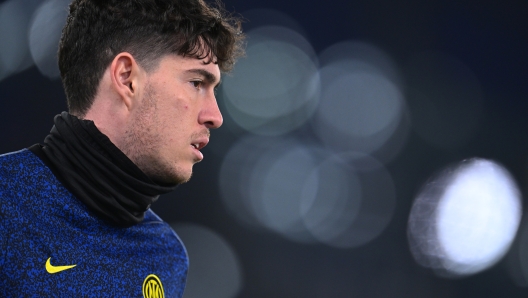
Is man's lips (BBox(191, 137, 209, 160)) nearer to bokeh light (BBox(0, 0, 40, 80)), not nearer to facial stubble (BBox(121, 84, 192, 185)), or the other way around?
facial stubble (BBox(121, 84, 192, 185))

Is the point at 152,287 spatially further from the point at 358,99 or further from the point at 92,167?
the point at 358,99

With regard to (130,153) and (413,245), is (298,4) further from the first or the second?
(130,153)

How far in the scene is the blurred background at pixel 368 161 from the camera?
3.10m

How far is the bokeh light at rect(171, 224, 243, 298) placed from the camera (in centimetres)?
319

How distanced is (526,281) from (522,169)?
2.30 ft

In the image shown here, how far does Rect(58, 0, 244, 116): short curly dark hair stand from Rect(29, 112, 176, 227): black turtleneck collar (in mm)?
92

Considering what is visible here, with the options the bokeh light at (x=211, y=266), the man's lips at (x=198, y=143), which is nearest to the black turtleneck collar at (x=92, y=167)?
the man's lips at (x=198, y=143)

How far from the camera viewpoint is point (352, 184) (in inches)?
140

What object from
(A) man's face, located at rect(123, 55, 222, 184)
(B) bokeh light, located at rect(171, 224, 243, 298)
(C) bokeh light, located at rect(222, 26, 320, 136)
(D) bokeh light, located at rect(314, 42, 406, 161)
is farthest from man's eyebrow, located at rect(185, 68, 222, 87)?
(D) bokeh light, located at rect(314, 42, 406, 161)

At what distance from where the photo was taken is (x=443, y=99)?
343 centimetres

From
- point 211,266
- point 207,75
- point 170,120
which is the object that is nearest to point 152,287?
point 170,120

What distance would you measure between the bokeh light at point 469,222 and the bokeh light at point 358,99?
2.13 feet

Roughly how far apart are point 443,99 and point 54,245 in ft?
9.99

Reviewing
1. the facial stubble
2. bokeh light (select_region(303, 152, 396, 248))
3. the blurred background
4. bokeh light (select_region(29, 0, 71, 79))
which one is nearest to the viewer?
the facial stubble
